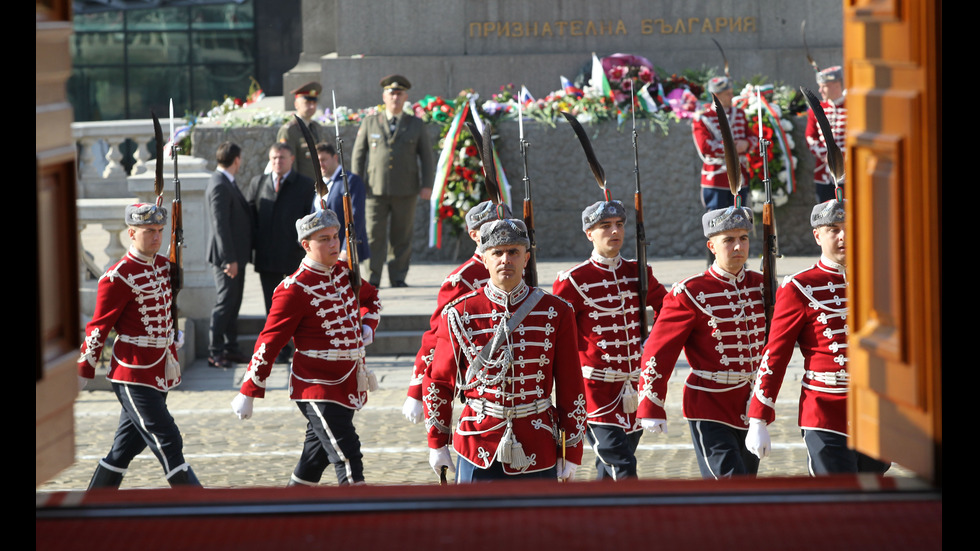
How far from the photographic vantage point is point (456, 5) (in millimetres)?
18281

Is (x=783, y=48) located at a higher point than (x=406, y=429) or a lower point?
higher

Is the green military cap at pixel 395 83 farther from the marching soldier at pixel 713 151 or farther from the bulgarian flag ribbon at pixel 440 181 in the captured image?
the marching soldier at pixel 713 151

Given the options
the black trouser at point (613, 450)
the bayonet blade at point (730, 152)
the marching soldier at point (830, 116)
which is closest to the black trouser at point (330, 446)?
the black trouser at point (613, 450)

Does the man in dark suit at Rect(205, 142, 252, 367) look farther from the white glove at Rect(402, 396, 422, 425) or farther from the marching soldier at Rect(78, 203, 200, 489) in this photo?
the white glove at Rect(402, 396, 422, 425)

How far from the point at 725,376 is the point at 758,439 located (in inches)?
21.3

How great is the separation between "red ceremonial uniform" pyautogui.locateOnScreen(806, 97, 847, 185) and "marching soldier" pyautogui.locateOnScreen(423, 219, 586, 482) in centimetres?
814

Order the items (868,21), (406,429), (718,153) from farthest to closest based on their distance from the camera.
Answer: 1. (718,153)
2. (406,429)
3. (868,21)

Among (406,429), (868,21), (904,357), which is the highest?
(868,21)

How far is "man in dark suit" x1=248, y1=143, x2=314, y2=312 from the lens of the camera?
12258 millimetres

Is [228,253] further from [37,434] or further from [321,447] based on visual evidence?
[37,434]

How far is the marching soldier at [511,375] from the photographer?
20.1 ft

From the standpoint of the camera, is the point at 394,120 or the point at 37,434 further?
the point at 394,120
